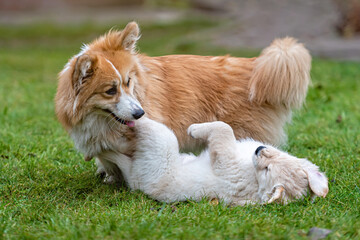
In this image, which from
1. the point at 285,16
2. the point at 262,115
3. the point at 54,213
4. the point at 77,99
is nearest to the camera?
the point at 54,213

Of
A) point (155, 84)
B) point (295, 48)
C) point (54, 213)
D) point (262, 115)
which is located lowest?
point (54, 213)

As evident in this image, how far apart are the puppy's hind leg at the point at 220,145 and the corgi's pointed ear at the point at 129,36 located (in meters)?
0.99

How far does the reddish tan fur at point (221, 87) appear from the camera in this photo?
13.8 feet

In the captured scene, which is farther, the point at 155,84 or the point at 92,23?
the point at 92,23

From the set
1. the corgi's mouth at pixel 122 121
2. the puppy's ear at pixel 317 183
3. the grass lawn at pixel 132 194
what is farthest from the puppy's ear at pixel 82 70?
the puppy's ear at pixel 317 183

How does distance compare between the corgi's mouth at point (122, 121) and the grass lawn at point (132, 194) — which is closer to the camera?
the grass lawn at point (132, 194)

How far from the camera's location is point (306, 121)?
Result: 6613mm

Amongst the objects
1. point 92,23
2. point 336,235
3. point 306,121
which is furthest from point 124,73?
point 92,23

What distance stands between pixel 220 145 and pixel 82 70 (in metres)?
1.35

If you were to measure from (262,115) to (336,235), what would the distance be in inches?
70.5

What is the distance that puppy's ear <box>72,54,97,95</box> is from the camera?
3688 millimetres

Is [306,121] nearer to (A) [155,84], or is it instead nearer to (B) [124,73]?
(A) [155,84]

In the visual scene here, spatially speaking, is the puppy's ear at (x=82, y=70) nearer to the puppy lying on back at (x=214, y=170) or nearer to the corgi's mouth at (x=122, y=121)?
the corgi's mouth at (x=122, y=121)

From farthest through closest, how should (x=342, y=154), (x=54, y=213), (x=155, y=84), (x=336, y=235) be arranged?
1. (x=342, y=154)
2. (x=155, y=84)
3. (x=54, y=213)
4. (x=336, y=235)
